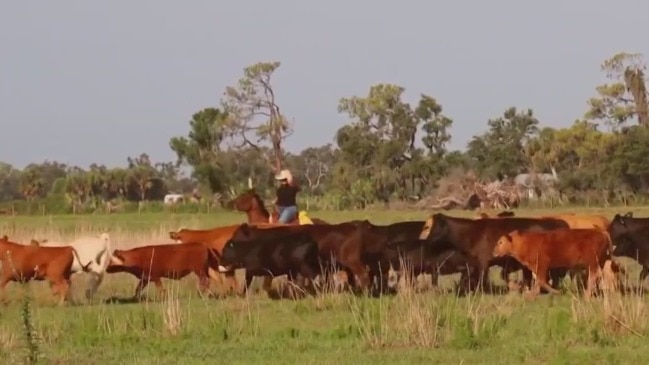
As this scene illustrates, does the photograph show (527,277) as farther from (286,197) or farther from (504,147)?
(504,147)

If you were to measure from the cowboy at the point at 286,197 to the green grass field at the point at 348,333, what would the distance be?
4.97 meters

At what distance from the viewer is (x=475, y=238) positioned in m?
15.6

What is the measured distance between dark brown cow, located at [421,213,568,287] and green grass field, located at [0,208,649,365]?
7.54 feet

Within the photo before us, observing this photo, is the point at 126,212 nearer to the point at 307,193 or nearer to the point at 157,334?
the point at 307,193

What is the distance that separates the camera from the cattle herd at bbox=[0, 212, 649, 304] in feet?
47.7

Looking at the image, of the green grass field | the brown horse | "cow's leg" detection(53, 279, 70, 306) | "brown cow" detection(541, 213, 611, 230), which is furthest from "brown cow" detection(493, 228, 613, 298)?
"cow's leg" detection(53, 279, 70, 306)

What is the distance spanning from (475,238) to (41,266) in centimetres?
600

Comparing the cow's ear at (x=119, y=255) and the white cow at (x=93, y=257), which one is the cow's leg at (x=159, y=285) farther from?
the white cow at (x=93, y=257)

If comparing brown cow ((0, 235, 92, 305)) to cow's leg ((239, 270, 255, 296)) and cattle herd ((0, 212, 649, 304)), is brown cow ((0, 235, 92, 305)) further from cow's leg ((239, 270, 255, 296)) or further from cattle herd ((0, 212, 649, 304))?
cow's leg ((239, 270, 255, 296))

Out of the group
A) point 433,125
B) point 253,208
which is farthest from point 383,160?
point 253,208

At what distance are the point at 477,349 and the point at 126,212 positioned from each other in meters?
45.0

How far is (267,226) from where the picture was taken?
16.5 m

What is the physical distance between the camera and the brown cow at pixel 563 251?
1434cm

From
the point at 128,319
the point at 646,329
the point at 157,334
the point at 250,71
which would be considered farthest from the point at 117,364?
the point at 250,71
